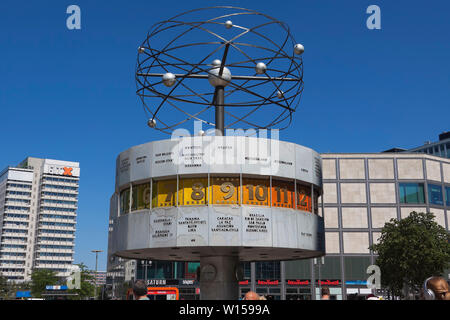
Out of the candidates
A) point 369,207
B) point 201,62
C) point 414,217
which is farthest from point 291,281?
point 201,62

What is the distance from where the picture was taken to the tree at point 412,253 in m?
43.7

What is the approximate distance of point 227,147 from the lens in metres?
21.8

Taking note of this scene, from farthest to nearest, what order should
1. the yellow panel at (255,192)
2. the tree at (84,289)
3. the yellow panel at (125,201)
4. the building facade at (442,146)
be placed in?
the building facade at (442,146) < the tree at (84,289) < the yellow panel at (125,201) < the yellow panel at (255,192)

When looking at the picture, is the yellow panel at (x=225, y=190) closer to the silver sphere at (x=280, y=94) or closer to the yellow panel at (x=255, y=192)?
the yellow panel at (x=255, y=192)

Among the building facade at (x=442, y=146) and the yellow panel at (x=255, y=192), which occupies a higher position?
the building facade at (x=442, y=146)

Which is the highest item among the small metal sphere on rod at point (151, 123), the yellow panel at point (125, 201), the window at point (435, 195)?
the window at point (435, 195)

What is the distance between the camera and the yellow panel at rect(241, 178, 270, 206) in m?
21.8

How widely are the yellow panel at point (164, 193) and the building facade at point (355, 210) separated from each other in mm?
62165

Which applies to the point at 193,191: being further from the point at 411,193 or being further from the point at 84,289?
the point at 84,289

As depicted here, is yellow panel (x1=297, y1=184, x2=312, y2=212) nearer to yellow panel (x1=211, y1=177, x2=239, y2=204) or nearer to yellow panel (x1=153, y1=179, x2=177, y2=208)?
yellow panel (x1=211, y1=177, x2=239, y2=204)

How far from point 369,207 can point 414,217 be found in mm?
36649

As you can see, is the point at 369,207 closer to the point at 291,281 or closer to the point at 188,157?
the point at 291,281

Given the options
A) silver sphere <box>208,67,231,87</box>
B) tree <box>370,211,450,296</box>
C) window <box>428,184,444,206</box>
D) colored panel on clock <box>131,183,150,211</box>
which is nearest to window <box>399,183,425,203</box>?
window <box>428,184,444,206</box>

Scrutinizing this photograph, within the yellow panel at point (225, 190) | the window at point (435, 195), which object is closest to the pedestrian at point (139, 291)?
the yellow panel at point (225, 190)
